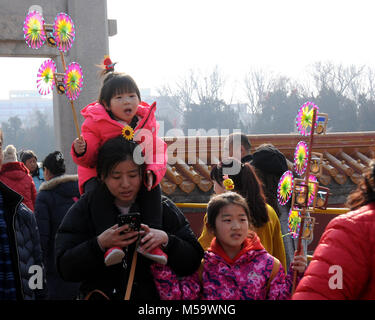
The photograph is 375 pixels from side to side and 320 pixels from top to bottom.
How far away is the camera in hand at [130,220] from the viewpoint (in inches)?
76.2

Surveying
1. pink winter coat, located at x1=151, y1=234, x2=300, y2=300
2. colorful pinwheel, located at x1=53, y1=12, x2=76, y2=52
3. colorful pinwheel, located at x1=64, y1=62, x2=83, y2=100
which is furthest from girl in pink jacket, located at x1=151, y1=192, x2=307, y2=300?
colorful pinwheel, located at x1=53, y1=12, x2=76, y2=52

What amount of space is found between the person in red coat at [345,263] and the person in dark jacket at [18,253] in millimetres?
1257

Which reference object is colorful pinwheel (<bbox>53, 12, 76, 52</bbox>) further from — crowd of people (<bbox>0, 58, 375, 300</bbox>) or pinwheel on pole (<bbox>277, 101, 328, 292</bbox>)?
pinwheel on pole (<bbox>277, 101, 328, 292</bbox>)

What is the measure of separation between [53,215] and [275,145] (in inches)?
129

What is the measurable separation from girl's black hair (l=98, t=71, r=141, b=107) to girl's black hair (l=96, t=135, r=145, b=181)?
16.7 inches

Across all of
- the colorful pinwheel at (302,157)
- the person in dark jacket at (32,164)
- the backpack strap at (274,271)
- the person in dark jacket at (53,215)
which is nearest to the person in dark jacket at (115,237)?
the backpack strap at (274,271)

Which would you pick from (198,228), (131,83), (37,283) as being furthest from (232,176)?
(198,228)

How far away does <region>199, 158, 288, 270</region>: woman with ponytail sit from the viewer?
9.41 ft

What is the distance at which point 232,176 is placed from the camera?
3008 mm

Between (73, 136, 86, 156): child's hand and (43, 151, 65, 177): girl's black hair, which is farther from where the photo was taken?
(43, 151, 65, 177): girl's black hair

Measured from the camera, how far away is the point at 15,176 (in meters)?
4.24

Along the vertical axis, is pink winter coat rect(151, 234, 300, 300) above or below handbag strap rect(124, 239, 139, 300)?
below

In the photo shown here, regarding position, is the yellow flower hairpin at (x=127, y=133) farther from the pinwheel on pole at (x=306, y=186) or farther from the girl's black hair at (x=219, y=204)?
the pinwheel on pole at (x=306, y=186)

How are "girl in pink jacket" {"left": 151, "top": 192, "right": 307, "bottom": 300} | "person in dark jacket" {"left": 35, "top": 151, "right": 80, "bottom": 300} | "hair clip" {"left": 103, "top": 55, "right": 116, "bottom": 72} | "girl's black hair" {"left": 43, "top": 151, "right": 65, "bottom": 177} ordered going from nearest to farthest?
"girl in pink jacket" {"left": 151, "top": 192, "right": 307, "bottom": 300}, "hair clip" {"left": 103, "top": 55, "right": 116, "bottom": 72}, "person in dark jacket" {"left": 35, "top": 151, "right": 80, "bottom": 300}, "girl's black hair" {"left": 43, "top": 151, "right": 65, "bottom": 177}
